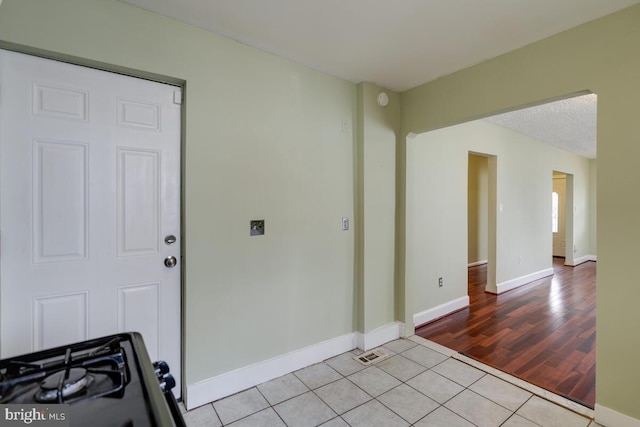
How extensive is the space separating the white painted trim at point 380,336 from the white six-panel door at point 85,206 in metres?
1.58

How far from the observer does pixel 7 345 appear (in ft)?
4.92

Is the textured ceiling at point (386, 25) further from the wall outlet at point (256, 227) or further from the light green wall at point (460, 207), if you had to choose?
the wall outlet at point (256, 227)

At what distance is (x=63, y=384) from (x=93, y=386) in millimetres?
59

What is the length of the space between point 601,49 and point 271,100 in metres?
2.15

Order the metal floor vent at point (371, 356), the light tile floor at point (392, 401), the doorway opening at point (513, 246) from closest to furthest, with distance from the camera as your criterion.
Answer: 1. the light tile floor at point (392, 401)
2. the metal floor vent at point (371, 356)
3. the doorway opening at point (513, 246)

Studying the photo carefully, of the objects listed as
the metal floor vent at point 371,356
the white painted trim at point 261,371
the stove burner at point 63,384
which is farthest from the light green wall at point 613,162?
the stove burner at point 63,384

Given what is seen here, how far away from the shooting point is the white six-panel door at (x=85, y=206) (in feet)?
4.98

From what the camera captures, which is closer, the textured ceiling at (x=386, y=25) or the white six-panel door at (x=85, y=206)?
Answer: the white six-panel door at (x=85, y=206)

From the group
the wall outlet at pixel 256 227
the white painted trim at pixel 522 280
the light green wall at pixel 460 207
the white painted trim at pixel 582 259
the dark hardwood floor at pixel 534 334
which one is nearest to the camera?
the wall outlet at pixel 256 227

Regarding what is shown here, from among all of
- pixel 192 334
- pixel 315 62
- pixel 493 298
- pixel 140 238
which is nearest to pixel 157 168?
pixel 140 238

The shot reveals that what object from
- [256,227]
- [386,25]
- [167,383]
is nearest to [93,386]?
[167,383]

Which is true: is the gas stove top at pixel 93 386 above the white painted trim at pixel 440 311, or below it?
above

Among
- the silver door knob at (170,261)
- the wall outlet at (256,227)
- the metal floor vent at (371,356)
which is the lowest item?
the metal floor vent at (371,356)

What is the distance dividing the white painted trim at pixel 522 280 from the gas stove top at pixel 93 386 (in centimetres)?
490
